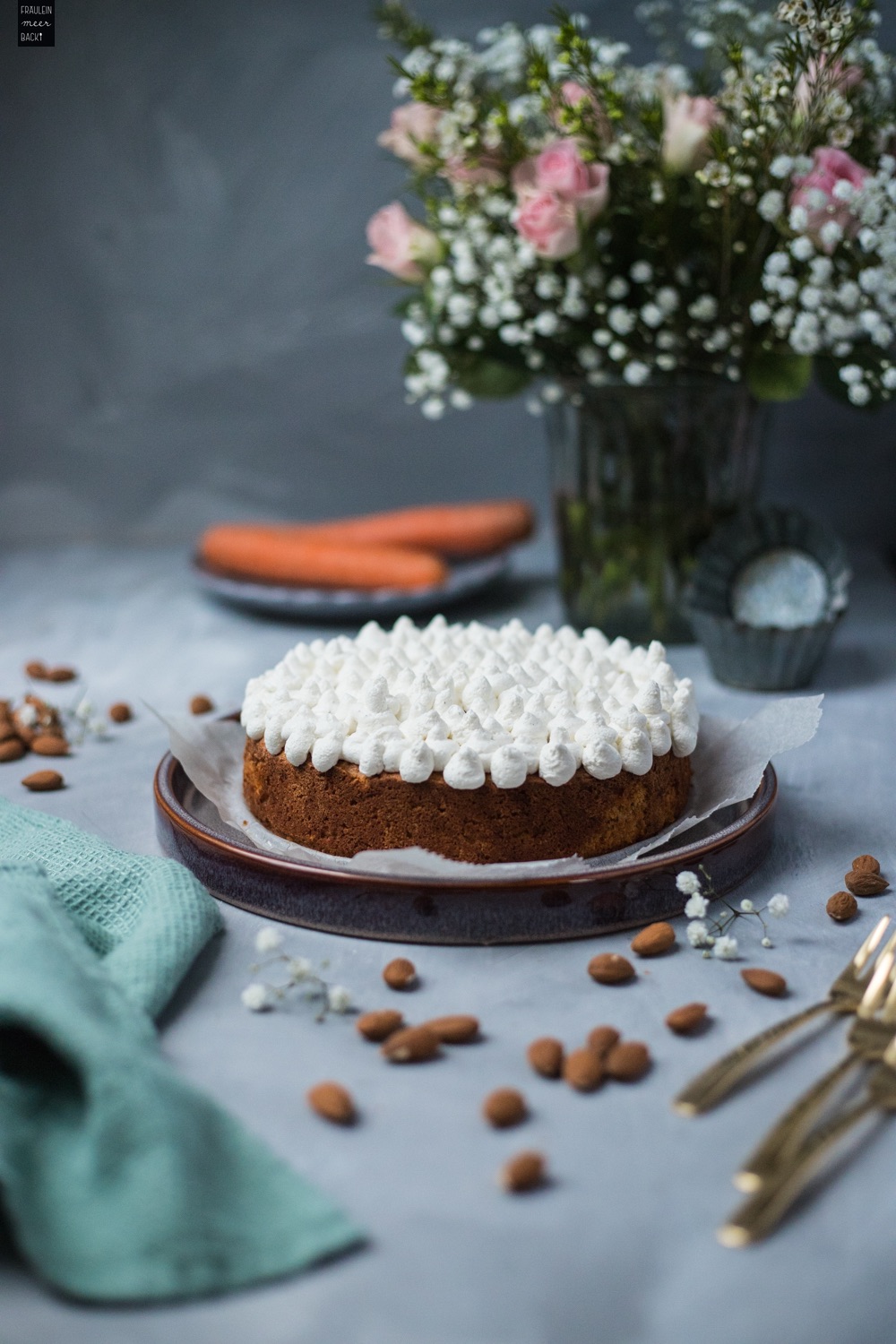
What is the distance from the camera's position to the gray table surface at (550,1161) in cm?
70

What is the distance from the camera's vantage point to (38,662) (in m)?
2.02

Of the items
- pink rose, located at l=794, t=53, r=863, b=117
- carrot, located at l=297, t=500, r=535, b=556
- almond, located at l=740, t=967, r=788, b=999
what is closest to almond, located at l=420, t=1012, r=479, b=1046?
almond, located at l=740, t=967, r=788, b=999

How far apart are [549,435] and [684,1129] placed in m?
1.39

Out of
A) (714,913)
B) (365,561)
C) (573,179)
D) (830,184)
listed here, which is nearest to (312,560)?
(365,561)

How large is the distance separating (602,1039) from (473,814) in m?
0.27

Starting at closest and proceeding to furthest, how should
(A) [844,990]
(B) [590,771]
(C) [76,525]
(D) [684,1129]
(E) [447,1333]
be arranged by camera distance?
1. (E) [447,1333]
2. (D) [684,1129]
3. (A) [844,990]
4. (B) [590,771]
5. (C) [76,525]

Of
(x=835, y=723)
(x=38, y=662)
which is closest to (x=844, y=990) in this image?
(x=835, y=723)

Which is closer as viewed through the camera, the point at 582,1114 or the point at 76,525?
the point at 582,1114

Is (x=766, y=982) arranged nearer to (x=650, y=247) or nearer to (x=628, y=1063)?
(x=628, y=1063)

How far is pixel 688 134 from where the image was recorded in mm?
1710

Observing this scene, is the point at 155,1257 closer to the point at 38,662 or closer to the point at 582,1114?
the point at 582,1114

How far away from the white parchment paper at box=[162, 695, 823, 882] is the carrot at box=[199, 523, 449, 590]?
33.5 inches

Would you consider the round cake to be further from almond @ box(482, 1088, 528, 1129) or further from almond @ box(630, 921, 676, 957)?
almond @ box(482, 1088, 528, 1129)

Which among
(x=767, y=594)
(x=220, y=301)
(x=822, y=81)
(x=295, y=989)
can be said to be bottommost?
(x=295, y=989)
